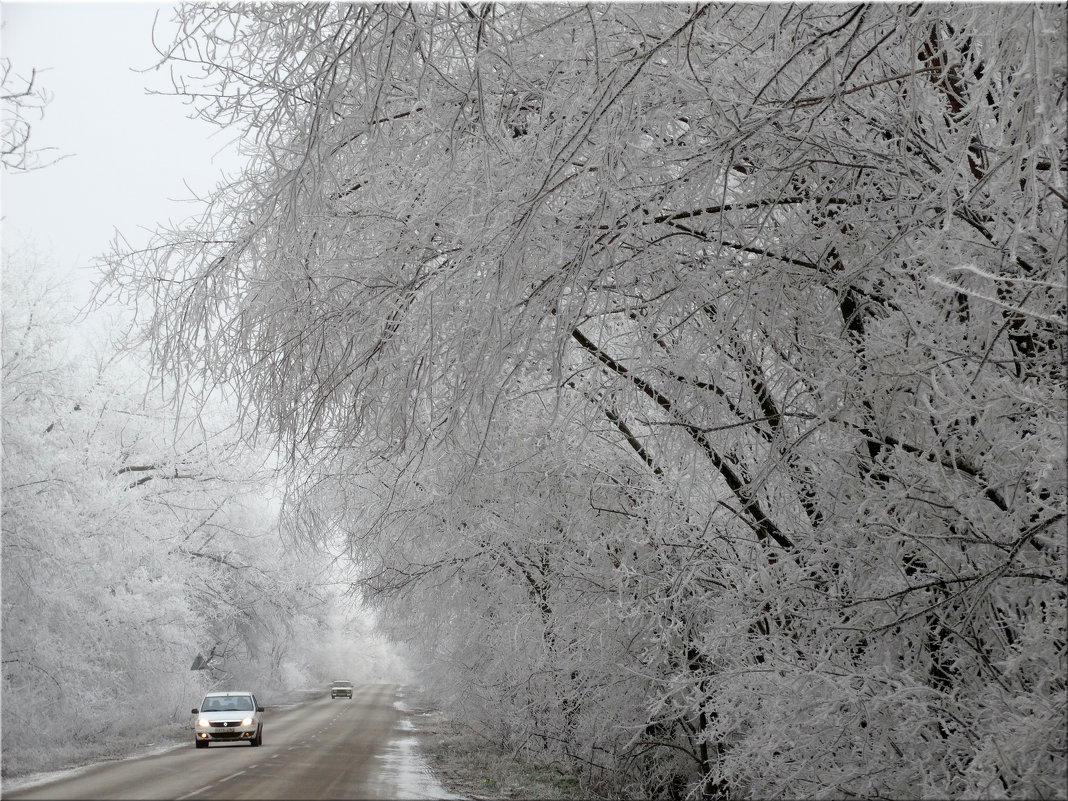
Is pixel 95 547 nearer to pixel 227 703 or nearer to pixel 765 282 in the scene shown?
pixel 227 703

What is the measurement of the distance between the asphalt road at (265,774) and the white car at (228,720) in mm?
279

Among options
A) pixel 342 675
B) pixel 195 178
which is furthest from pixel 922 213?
pixel 342 675

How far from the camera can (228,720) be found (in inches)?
856

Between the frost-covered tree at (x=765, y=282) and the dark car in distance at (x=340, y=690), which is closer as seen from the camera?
the frost-covered tree at (x=765, y=282)

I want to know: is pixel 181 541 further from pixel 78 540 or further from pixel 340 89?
pixel 340 89

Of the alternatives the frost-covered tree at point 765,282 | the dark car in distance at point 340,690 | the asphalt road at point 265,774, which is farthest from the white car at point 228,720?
the dark car in distance at point 340,690

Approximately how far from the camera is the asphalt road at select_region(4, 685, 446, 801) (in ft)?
40.6

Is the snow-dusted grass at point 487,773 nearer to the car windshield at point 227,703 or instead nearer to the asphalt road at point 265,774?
the asphalt road at point 265,774

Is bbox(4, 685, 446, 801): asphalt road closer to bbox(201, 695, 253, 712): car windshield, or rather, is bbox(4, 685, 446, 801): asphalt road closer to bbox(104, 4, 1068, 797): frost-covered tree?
bbox(201, 695, 253, 712): car windshield

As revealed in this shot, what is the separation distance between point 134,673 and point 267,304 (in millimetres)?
20649

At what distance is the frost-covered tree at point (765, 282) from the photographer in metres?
3.67

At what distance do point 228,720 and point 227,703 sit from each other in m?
1.09

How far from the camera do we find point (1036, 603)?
3900 mm

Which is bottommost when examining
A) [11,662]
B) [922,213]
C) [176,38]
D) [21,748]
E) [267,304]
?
[21,748]
